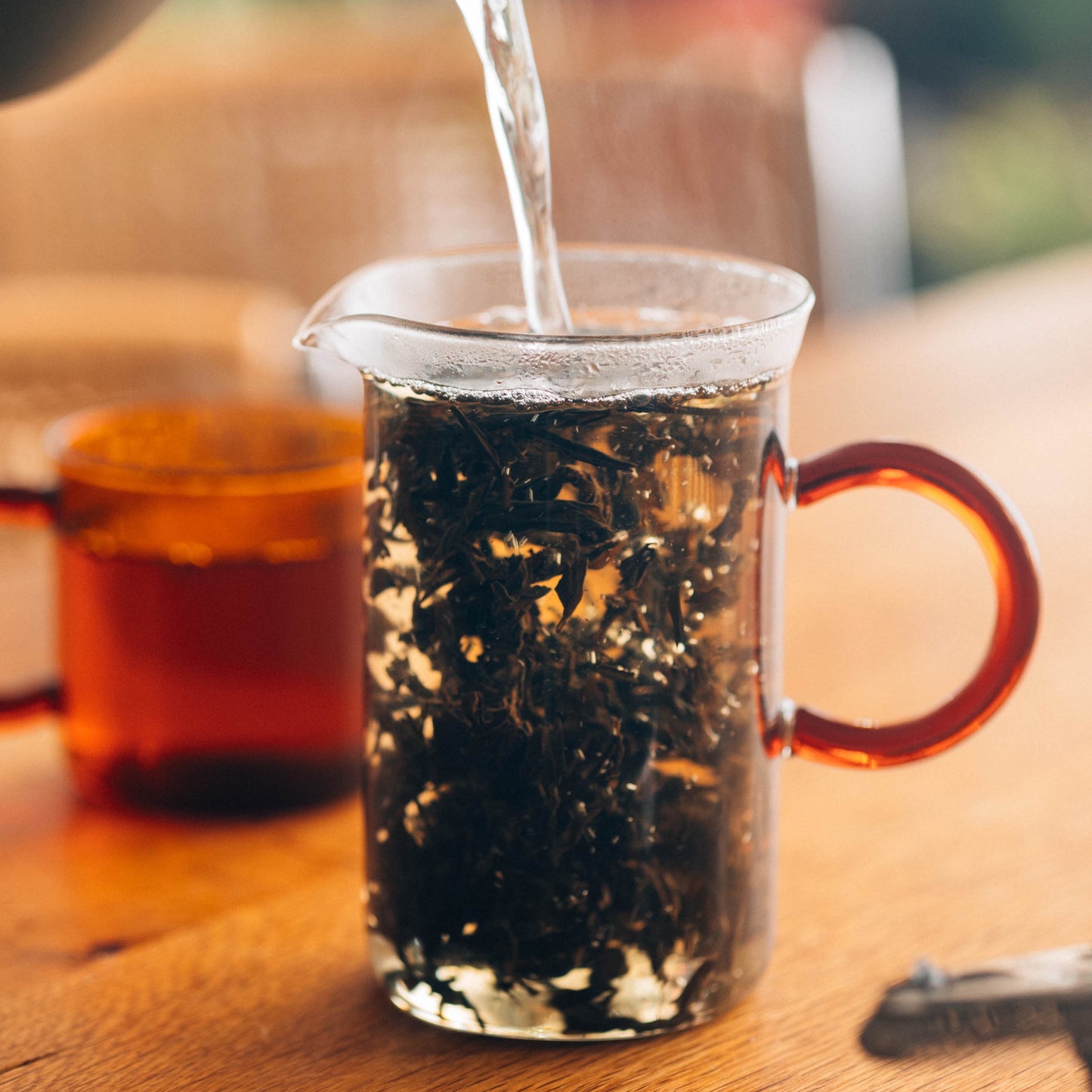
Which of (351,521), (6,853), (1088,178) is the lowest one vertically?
(6,853)

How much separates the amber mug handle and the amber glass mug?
0.78 ft

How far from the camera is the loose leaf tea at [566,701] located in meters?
0.48

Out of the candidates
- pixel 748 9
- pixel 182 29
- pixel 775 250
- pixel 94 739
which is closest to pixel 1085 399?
pixel 94 739

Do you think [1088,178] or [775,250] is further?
[1088,178]

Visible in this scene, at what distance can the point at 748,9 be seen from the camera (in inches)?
151

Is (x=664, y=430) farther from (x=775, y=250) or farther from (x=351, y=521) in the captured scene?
(x=775, y=250)

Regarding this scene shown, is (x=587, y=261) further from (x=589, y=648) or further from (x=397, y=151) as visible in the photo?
(x=397, y=151)

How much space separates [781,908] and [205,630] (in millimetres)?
280

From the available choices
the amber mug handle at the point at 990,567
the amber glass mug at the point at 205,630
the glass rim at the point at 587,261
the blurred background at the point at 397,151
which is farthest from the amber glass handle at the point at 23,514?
the blurred background at the point at 397,151

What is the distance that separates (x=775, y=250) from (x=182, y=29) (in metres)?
1.40

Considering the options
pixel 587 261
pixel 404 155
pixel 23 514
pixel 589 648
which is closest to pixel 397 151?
pixel 404 155

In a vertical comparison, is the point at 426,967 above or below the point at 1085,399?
below

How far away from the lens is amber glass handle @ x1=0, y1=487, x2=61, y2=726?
2.29 ft

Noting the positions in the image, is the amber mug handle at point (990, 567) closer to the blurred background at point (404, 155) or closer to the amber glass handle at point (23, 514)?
the amber glass handle at point (23, 514)
